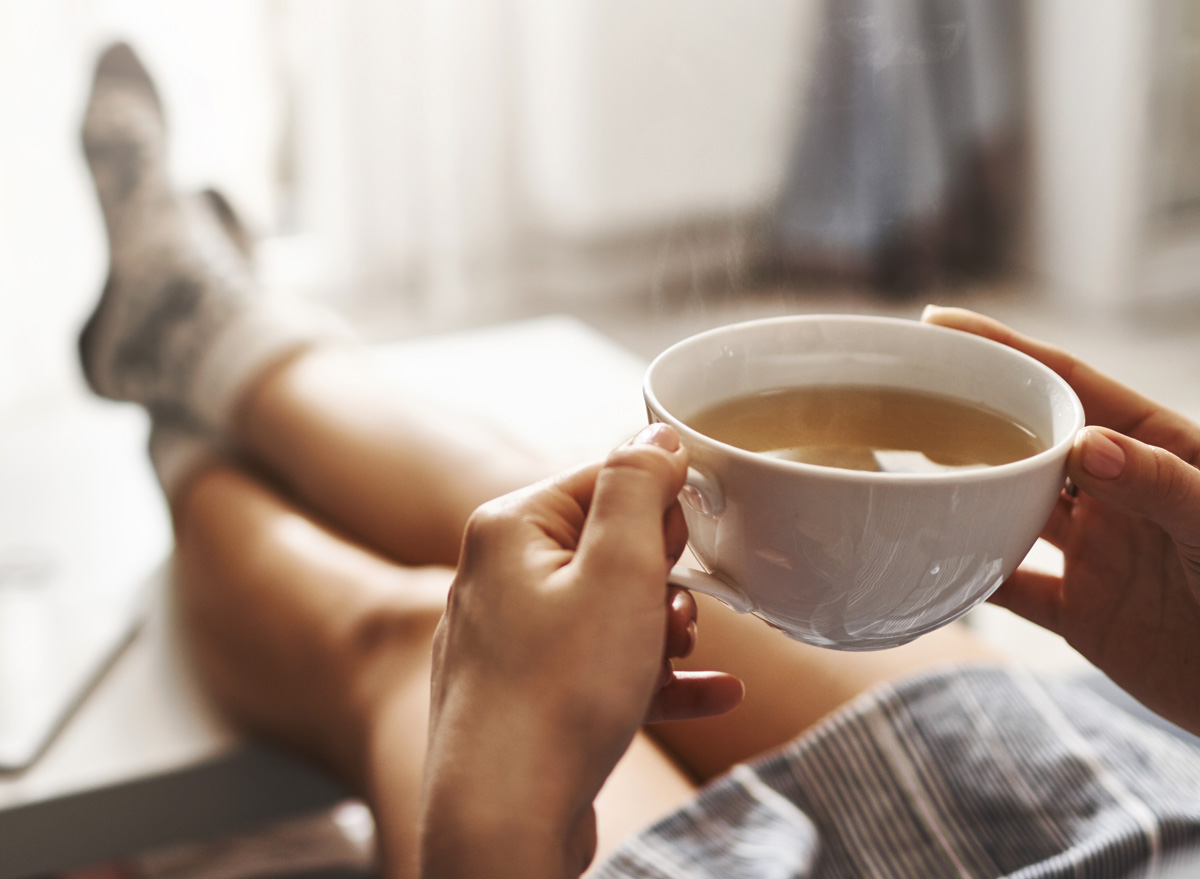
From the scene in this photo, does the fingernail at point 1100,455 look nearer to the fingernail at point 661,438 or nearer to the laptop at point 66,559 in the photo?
the fingernail at point 661,438

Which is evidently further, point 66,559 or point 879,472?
point 66,559

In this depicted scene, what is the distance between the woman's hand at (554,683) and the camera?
34 centimetres

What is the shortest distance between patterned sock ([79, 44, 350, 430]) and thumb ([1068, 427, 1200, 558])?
79cm

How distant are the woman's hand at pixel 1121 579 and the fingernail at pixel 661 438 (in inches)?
6.9

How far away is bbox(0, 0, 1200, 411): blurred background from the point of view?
2.24 m

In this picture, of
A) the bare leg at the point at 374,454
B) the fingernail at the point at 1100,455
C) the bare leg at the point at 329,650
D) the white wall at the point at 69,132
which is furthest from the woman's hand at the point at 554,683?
the white wall at the point at 69,132

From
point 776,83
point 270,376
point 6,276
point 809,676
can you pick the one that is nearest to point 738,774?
point 809,676

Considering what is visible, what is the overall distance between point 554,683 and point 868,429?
0.51 feet

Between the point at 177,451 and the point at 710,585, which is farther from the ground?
the point at 710,585

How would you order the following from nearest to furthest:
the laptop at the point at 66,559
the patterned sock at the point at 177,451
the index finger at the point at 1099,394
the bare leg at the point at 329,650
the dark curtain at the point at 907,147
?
the index finger at the point at 1099,394 < the bare leg at the point at 329,650 < the laptop at the point at 66,559 < the patterned sock at the point at 177,451 < the dark curtain at the point at 907,147

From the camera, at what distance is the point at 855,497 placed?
0.32 metres

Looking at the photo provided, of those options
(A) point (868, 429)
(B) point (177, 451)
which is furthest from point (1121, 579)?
(B) point (177, 451)

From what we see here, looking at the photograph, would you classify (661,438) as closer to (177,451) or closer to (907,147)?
(177,451)

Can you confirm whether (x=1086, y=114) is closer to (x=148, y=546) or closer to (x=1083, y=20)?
(x=1083, y=20)
